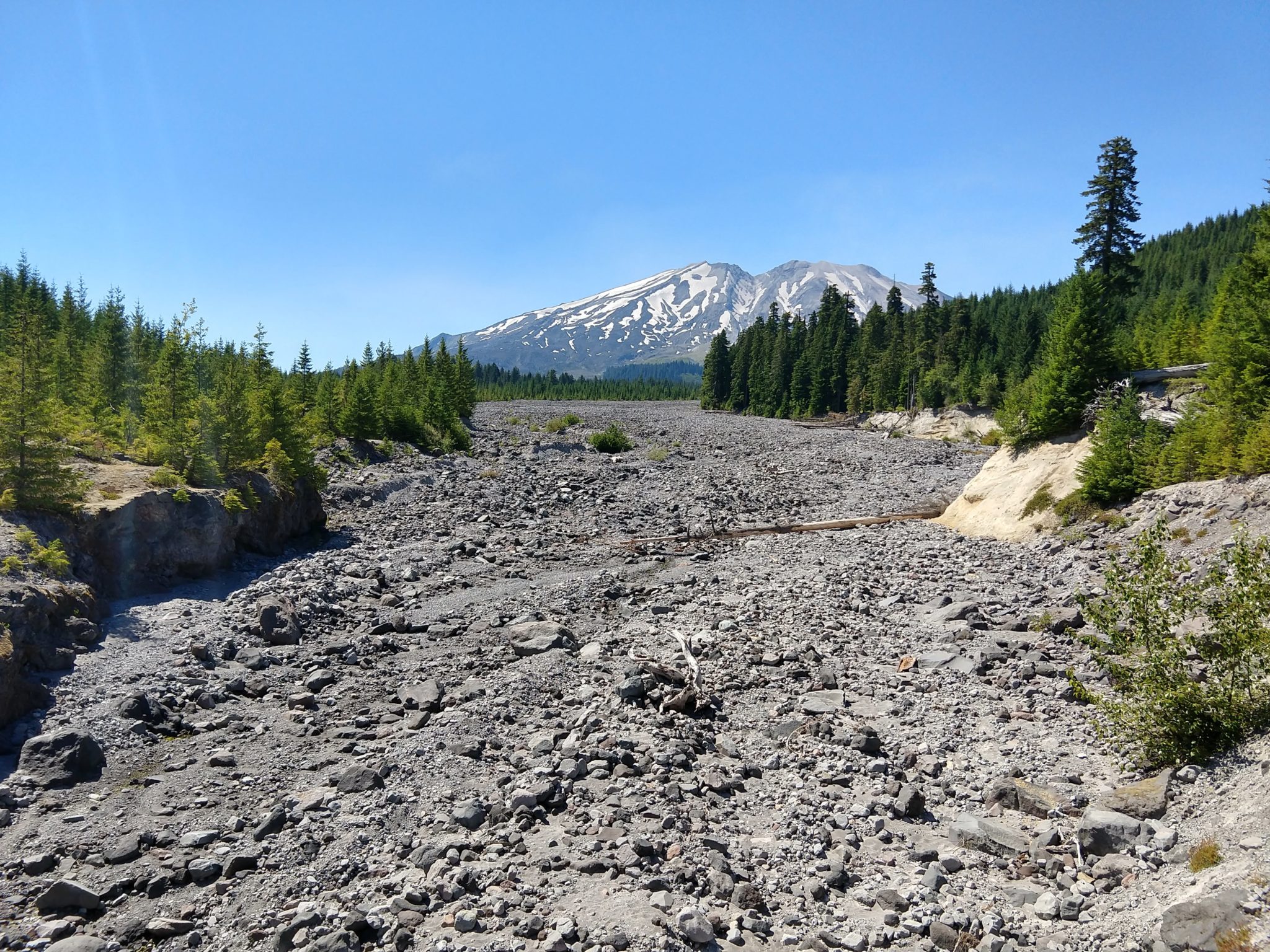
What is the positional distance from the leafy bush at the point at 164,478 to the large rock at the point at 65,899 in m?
15.3

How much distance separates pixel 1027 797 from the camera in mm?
8641

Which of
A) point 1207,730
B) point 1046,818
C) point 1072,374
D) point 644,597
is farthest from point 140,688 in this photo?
point 1072,374

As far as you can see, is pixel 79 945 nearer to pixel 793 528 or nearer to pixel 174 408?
pixel 174 408

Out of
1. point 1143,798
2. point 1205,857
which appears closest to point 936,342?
point 1143,798

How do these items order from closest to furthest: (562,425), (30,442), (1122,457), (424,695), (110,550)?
(424,695), (30,442), (110,550), (1122,457), (562,425)

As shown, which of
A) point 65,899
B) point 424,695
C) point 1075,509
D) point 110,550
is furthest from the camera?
point 1075,509

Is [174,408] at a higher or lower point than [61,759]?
higher

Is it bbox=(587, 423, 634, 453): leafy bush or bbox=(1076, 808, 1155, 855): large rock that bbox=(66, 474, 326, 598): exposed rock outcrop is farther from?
bbox=(587, 423, 634, 453): leafy bush

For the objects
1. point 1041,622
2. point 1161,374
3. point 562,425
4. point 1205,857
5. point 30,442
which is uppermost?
point 1161,374

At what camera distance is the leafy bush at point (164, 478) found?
20.4 metres

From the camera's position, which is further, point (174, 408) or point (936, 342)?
point (936, 342)

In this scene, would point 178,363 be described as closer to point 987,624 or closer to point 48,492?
point 48,492

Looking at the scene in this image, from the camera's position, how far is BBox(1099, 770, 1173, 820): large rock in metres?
7.59

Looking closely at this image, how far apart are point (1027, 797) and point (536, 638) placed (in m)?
10.3
